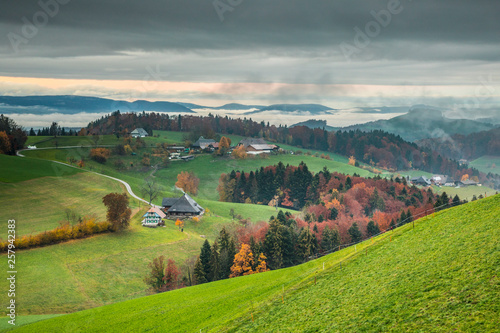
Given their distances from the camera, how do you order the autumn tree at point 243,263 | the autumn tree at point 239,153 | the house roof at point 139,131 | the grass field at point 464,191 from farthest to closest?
the house roof at point 139,131
the autumn tree at point 239,153
the grass field at point 464,191
the autumn tree at point 243,263

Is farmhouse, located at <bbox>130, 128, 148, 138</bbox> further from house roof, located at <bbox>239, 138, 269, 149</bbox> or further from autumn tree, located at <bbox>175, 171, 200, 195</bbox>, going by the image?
autumn tree, located at <bbox>175, 171, 200, 195</bbox>

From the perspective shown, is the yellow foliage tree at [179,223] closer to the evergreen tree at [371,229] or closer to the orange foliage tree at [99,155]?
the evergreen tree at [371,229]

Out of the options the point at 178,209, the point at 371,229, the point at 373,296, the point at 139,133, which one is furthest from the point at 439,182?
the point at 373,296

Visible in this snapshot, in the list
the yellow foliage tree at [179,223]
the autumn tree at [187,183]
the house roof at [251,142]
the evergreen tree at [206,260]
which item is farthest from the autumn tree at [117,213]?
the house roof at [251,142]

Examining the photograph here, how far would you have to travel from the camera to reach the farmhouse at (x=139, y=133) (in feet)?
593

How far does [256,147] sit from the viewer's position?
183625 mm

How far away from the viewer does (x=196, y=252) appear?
3027 inches

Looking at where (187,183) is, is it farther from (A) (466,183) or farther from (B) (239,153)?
(A) (466,183)

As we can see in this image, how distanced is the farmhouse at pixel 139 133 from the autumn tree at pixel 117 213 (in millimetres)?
99035

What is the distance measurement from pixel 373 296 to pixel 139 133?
17295 cm

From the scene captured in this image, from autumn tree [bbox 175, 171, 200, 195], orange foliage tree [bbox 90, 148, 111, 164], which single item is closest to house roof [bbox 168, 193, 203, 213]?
autumn tree [bbox 175, 171, 200, 195]

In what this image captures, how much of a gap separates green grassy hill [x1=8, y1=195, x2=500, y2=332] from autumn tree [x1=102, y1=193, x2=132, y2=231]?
3986cm

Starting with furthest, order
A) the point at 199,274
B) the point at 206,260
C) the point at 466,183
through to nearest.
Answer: the point at 466,183 < the point at 206,260 < the point at 199,274

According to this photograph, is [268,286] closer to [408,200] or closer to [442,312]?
[442,312]
